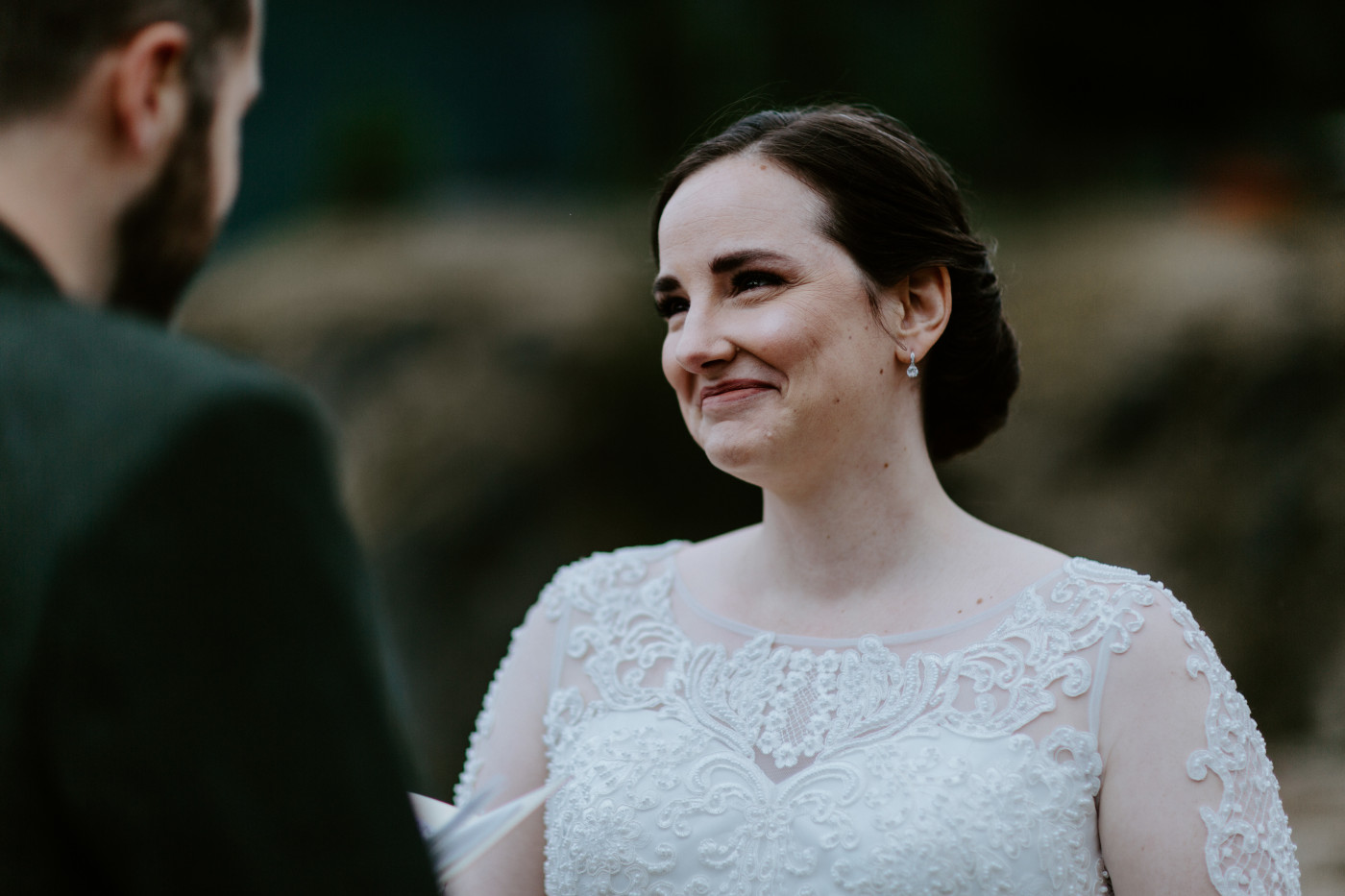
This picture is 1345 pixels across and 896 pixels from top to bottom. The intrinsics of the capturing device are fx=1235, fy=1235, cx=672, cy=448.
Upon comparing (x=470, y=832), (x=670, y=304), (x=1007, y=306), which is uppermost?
(x=670, y=304)

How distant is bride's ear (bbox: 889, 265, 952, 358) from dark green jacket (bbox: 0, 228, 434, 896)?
1719 millimetres

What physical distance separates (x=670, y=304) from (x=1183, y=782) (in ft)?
4.36

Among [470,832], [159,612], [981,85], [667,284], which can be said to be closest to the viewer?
[159,612]

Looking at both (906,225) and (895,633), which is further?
(906,225)

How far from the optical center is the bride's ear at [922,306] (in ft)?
8.27

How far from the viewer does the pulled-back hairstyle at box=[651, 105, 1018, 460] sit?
2.44 metres

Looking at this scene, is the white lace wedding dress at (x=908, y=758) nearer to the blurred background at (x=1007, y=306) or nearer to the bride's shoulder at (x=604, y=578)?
the bride's shoulder at (x=604, y=578)

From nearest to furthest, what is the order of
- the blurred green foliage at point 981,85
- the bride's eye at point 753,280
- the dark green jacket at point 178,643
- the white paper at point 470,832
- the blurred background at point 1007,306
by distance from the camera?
the dark green jacket at point 178,643 < the white paper at point 470,832 < the bride's eye at point 753,280 < the blurred background at point 1007,306 < the blurred green foliage at point 981,85

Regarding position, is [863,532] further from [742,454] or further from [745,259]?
[745,259]

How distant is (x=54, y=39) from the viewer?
1.05 m

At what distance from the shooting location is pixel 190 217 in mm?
1136

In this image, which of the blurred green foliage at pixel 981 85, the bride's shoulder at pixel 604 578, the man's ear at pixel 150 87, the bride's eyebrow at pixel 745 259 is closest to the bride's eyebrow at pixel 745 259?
the bride's eyebrow at pixel 745 259

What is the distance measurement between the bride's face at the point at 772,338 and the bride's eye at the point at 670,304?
70 millimetres

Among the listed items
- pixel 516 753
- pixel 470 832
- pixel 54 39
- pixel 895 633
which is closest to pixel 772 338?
pixel 895 633
